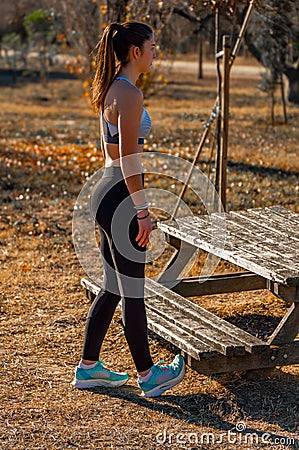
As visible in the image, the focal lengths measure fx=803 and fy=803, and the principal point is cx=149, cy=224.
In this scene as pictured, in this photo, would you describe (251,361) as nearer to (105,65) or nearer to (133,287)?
(133,287)

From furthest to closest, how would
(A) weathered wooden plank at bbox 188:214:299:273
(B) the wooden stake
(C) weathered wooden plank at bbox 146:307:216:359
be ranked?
(B) the wooden stake
(A) weathered wooden plank at bbox 188:214:299:273
(C) weathered wooden plank at bbox 146:307:216:359

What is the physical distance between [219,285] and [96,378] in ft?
4.54

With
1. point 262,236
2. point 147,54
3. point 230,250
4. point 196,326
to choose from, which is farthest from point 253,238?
point 147,54

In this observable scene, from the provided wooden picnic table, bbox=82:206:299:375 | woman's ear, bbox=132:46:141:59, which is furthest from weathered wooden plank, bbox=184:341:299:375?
woman's ear, bbox=132:46:141:59

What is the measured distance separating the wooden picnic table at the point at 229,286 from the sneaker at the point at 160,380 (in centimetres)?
9

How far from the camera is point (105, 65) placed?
3814 millimetres

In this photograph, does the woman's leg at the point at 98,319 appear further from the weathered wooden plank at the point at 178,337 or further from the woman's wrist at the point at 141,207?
the woman's wrist at the point at 141,207

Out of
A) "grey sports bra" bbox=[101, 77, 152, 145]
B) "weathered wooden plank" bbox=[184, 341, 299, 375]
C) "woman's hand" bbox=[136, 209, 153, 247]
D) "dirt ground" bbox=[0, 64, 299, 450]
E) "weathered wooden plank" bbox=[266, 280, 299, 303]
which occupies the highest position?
"grey sports bra" bbox=[101, 77, 152, 145]

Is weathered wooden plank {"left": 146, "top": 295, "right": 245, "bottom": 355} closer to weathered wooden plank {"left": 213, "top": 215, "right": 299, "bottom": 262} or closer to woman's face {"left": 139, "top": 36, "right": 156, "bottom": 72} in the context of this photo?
weathered wooden plank {"left": 213, "top": 215, "right": 299, "bottom": 262}

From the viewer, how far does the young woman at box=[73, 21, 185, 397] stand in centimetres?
370

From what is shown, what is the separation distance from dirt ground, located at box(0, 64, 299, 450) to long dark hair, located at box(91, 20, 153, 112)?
1.52 m

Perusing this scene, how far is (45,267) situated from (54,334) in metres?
1.62

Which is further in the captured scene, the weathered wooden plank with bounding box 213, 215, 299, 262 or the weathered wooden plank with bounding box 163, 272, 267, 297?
the weathered wooden plank with bounding box 163, 272, 267, 297

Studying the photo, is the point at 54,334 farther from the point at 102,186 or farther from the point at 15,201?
the point at 15,201
